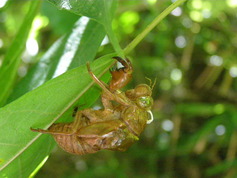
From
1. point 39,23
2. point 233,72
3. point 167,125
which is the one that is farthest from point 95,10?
point 167,125

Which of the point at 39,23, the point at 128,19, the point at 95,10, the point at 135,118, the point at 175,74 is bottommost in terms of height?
the point at 175,74

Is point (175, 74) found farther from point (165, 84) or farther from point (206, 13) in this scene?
point (206, 13)

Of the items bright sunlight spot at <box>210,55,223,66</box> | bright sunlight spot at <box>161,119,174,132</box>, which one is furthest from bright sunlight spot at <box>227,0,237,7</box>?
bright sunlight spot at <box>161,119,174,132</box>

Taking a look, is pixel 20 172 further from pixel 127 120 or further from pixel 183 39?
pixel 183 39

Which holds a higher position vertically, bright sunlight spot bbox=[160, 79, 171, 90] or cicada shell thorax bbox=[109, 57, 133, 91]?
cicada shell thorax bbox=[109, 57, 133, 91]

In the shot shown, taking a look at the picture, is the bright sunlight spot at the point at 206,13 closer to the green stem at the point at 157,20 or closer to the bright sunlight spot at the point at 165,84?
the bright sunlight spot at the point at 165,84

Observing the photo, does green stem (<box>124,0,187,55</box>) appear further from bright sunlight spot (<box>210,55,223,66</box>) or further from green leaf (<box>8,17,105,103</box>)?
bright sunlight spot (<box>210,55,223,66</box>)

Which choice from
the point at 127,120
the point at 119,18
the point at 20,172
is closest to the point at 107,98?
the point at 127,120
